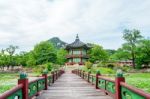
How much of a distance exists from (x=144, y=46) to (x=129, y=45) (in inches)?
120

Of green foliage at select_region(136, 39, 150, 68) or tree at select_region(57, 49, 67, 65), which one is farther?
tree at select_region(57, 49, 67, 65)

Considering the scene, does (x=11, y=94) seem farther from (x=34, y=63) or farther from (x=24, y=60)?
(x=24, y=60)

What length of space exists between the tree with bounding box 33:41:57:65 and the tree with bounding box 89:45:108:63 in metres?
8.34

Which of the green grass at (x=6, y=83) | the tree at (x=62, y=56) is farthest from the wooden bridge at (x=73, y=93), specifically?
the tree at (x=62, y=56)

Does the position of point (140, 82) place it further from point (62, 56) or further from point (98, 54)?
point (62, 56)

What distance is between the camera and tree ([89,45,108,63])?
56.7 meters

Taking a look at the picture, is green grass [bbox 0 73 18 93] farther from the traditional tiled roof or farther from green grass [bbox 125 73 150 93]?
the traditional tiled roof

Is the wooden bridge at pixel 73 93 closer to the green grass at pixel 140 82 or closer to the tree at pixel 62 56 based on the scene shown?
the green grass at pixel 140 82

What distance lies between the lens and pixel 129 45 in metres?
53.0

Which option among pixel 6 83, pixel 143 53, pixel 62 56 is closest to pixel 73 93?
pixel 6 83

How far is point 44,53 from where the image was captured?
54094 mm

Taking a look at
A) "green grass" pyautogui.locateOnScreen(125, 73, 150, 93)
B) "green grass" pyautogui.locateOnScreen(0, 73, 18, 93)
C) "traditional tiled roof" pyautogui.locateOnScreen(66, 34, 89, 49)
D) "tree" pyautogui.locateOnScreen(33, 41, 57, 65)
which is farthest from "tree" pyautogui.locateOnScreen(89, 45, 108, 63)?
"green grass" pyautogui.locateOnScreen(0, 73, 18, 93)

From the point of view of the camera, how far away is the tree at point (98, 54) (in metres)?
56.7

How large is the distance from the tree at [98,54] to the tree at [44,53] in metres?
8.34
